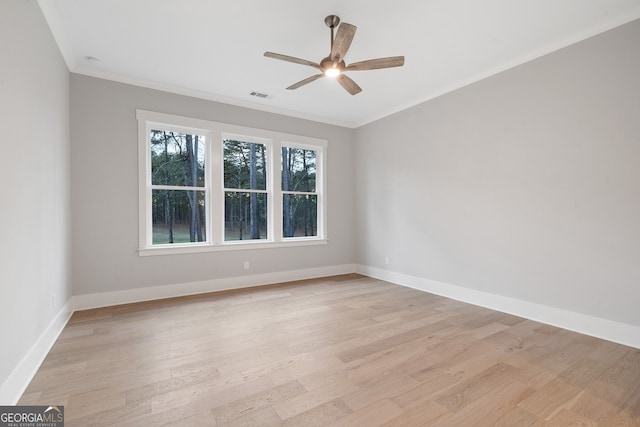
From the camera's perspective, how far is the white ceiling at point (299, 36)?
97.7 inches

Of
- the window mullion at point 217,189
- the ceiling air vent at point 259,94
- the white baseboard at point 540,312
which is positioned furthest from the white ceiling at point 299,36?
the white baseboard at point 540,312

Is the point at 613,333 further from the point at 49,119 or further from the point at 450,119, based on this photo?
the point at 49,119

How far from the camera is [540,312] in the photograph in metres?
3.15

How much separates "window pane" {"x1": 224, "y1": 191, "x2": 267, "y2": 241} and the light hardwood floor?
1.48 m

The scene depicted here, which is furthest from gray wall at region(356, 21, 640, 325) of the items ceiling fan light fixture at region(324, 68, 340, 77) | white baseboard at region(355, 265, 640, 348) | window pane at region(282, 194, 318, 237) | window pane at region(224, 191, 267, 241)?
window pane at region(224, 191, 267, 241)

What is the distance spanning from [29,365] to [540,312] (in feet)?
15.1

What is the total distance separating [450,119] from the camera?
13.2 feet

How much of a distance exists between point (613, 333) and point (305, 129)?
473 centimetres

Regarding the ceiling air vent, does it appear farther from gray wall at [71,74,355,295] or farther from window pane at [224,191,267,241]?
window pane at [224,191,267,241]

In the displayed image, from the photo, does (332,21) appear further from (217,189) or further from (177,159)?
(177,159)

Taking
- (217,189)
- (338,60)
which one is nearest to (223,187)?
(217,189)

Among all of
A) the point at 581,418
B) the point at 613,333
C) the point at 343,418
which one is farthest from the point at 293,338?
the point at 613,333

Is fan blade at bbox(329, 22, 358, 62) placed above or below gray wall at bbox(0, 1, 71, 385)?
above

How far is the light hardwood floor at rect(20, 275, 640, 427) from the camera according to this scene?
1.70 metres
